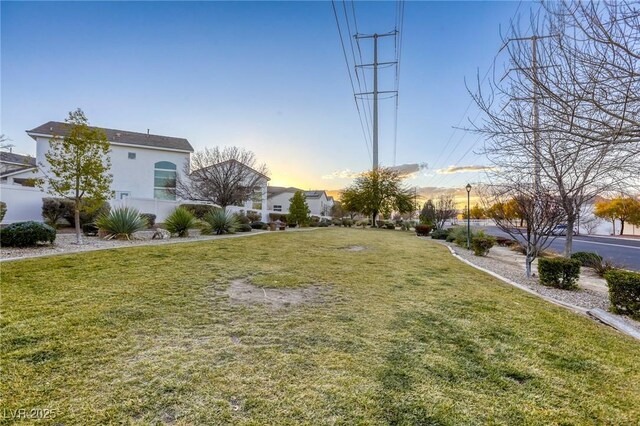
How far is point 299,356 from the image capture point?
2672 mm

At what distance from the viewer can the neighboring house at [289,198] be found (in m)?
47.3

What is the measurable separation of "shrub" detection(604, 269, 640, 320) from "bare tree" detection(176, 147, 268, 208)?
21180 millimetres

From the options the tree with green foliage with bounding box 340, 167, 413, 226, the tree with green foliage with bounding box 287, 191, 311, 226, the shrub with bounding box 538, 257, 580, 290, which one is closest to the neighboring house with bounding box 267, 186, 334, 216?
the tree with green foliage with bounding box 340, 167, 413, 226

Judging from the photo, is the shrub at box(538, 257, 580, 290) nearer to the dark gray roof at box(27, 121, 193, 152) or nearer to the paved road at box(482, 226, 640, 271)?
the paved road at box(482, 226, 640, 271)

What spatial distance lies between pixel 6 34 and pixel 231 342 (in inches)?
380

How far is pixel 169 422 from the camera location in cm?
177

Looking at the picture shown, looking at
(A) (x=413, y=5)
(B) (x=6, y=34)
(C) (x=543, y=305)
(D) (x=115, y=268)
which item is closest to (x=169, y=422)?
(D) (x=115, y=268)

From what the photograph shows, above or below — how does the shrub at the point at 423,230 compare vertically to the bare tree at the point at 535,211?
below

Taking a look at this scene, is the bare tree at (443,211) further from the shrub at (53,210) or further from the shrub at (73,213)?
the shrub at (53,210)

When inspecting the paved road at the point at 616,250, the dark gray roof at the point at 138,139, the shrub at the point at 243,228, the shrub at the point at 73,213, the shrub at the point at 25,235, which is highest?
the dark gray roof at the point at 138,139

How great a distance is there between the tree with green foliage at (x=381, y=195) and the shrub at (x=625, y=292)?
85.2ft

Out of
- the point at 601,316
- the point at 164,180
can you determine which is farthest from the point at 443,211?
the point at 164,180

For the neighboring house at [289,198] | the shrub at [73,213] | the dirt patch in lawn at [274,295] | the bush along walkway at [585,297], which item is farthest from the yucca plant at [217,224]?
the neighboring house at [289,198]

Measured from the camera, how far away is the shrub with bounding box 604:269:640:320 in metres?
4.77
